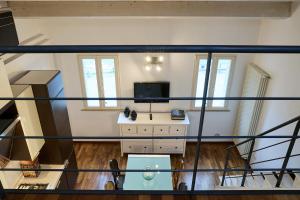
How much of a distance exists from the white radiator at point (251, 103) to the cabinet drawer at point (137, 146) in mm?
1975

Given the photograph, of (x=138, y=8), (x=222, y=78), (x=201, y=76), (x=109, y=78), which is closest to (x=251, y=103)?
(x=222, y=78)

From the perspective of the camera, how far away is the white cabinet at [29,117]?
9.26ft

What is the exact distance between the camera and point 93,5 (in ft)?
10.9

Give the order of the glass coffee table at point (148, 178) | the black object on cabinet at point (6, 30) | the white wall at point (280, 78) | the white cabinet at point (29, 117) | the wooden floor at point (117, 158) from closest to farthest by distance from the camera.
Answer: the black object on cabinet at point (6, 30) < the white cabinet at point (29, 117) < the white wall at point (280, 78) < the glass coffee table at point (148, 178) < the wooden floor at point (117, 158)

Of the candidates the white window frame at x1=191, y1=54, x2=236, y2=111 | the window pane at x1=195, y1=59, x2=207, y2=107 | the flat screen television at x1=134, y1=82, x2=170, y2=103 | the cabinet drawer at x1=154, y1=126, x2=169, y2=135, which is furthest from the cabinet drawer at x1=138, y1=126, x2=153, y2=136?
the window pane at x1=195, y1=59, x2=207, y2=107

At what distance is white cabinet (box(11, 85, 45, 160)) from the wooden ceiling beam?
1.17 meters

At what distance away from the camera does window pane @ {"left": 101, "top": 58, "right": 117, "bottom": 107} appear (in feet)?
16.0

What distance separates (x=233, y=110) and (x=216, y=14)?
8.25ft

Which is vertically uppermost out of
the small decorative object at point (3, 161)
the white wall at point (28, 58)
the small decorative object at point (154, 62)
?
the white wall at point (28, 58)

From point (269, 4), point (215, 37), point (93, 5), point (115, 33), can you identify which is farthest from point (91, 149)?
point (269, 4)

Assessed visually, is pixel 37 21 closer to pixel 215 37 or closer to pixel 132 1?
pixel 132 1

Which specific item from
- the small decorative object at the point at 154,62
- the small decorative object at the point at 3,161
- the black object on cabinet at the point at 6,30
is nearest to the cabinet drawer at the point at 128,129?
the small decorative object at the point at 154,62

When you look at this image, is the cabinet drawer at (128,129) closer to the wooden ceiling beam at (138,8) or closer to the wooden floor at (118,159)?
the wooden floor at (118,159)

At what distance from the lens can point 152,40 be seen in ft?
15.1
